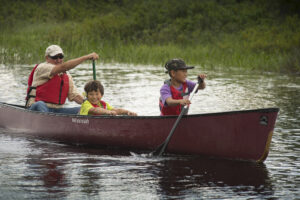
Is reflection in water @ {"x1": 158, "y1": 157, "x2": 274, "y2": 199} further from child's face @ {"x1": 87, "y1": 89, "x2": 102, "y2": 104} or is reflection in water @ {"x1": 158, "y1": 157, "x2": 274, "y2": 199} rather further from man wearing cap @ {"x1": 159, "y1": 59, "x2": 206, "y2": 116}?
child's face @ {"x1": 87, "y1": 89, "x2": 102, "y2": 104}

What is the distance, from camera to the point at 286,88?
45.0ft

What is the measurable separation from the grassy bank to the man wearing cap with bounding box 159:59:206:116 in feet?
36.0

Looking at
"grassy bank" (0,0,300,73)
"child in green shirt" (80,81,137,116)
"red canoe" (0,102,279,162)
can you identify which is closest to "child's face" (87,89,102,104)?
"child in green shirt" (80,81,137,116)

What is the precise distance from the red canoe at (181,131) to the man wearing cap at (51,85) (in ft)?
0.68

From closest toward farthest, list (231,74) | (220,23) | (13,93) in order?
1. (13,93)
2. (231,74)
3. (220,23)

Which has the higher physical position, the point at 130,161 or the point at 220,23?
the point at 220,23

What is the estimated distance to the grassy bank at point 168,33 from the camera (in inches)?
742

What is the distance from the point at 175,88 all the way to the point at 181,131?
1.76 ft

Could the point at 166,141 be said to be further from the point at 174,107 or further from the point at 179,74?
the point at 179,74

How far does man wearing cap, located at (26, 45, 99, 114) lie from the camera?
7.43m

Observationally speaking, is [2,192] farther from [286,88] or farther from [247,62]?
[247,62]

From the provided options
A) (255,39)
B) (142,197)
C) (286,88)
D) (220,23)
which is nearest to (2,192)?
(142,197)

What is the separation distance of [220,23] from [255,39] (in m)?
3.99

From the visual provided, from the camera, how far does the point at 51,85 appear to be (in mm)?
7516
